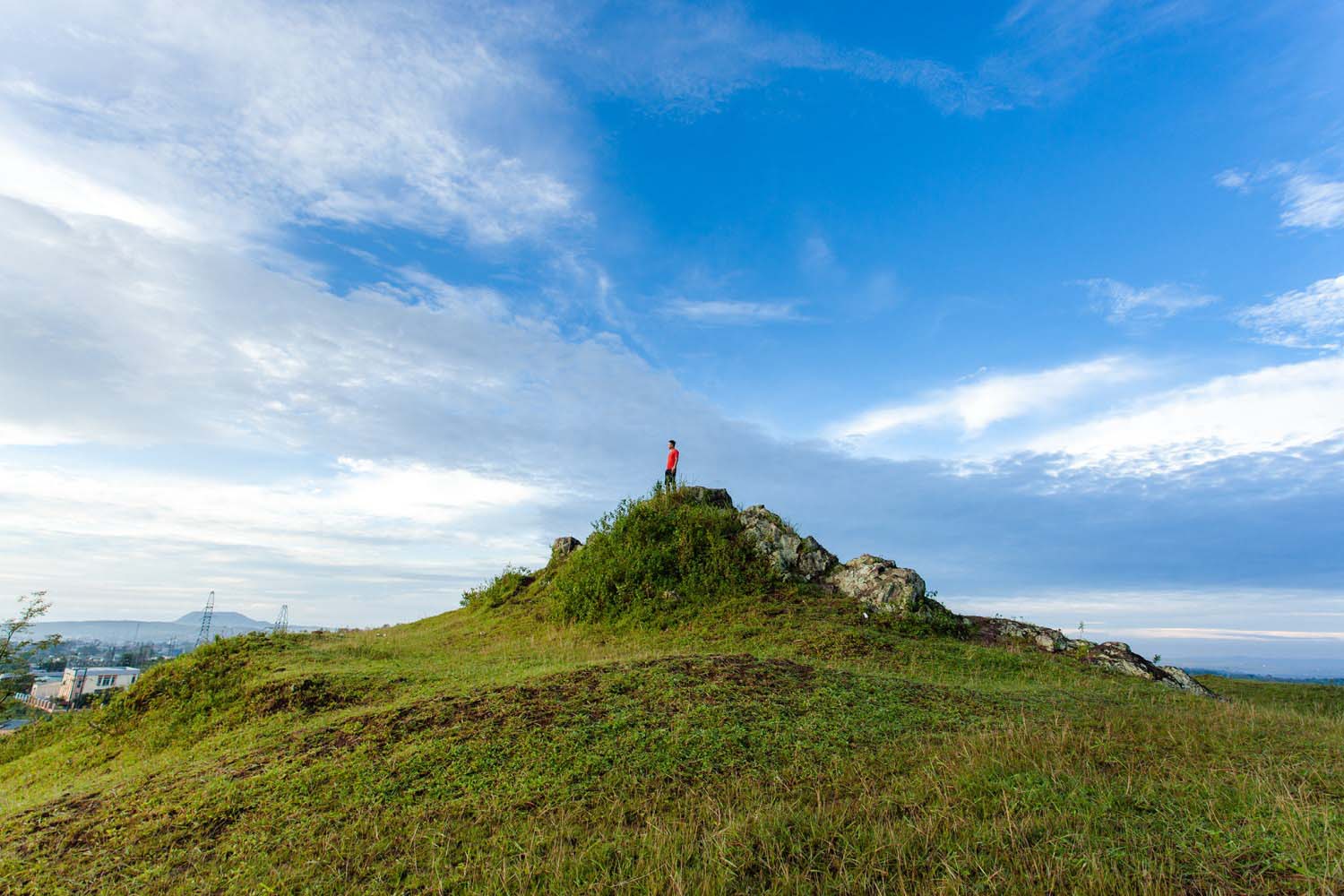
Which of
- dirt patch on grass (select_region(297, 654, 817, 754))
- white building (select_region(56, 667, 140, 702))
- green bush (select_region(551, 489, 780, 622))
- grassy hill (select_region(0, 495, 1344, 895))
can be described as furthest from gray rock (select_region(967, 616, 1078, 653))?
white building (select_region(56, 667, 140, 702))

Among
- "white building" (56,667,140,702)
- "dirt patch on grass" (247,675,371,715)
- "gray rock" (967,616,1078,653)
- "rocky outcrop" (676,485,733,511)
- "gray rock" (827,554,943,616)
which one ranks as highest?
"rocky outcrop" (676,485,733,511)

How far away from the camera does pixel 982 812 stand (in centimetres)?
529

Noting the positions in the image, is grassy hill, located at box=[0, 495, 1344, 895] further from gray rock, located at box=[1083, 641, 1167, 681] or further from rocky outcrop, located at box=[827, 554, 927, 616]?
rocky outcrop, located at box=[827, 554, 927, 616]

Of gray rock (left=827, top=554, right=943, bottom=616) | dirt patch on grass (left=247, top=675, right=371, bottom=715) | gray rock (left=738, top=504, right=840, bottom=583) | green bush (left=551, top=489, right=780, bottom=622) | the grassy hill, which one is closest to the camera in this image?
the grassy hill

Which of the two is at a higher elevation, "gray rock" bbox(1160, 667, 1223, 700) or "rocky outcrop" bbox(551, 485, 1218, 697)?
"rocky outcrop" bbox(551, 485, 1218, 697)

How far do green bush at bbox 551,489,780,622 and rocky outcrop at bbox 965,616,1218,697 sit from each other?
5.30m

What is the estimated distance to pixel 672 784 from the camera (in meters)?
6.13

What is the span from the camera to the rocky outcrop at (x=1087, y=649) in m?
14.7

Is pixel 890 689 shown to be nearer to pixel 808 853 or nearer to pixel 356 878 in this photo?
pixel 808 853

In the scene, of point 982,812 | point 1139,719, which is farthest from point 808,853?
point 1139,719

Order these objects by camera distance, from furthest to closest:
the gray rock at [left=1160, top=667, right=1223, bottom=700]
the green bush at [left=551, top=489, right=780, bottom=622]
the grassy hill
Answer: the green bush at [left=551, top=489, right=780, bottom=622] → the gray rock at [left=1160, top=667, right=1223, bottom=700] → the grassy hill

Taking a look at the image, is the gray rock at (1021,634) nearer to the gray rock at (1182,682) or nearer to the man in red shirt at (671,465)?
the gray rock at (1182,682)

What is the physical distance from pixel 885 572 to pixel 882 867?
44.7ft

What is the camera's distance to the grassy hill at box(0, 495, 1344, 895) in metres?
4.56
